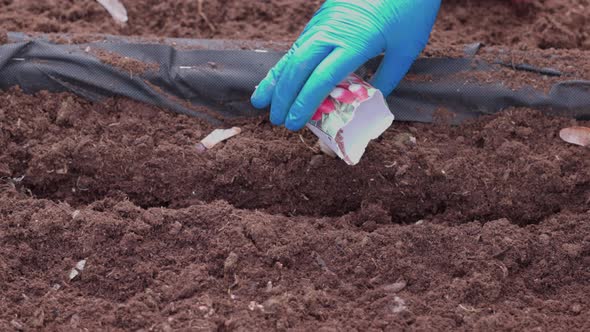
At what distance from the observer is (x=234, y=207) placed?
6.85 feet

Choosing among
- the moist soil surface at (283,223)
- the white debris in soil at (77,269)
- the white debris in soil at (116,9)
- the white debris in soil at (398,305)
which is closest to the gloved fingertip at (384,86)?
the moist soil surface at (283,223)

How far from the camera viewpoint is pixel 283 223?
1956 mm

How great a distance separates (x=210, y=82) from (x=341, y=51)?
491mm

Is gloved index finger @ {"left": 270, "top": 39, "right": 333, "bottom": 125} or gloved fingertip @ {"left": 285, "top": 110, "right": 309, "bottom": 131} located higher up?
gloved index finger @ {"left": 270, "top": 39, "right": 333, "bottom": 125}

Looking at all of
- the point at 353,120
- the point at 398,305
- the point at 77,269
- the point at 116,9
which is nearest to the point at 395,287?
the point at 398,305

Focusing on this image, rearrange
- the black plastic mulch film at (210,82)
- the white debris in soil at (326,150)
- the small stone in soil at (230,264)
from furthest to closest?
1. the black plastic mulch film at (210,82)
2. the white debris in soil at (326,150)
3. the small stone in soil at (230,264)

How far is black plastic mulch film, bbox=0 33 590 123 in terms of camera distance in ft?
7.22

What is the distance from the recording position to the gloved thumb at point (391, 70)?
82.5 inches

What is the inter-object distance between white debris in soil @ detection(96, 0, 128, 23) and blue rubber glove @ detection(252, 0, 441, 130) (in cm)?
95

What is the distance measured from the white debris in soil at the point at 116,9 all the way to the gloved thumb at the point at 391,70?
3.75 feet

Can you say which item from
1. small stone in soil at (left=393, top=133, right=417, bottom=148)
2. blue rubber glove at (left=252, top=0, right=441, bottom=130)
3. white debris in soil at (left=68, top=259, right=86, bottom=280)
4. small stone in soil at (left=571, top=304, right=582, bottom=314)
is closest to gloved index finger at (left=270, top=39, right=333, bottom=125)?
blue rubber glove at (left=252, top=0, right=441, bottom=130)

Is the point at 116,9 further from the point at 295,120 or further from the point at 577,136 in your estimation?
the point at 577,136

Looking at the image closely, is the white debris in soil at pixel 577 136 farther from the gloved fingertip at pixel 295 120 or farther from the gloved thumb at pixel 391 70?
the gloved fingertip at pixel 295 120

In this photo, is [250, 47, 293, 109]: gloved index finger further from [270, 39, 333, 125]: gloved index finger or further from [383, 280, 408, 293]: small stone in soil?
[383, 280, 408, 293]: small stone in soil
